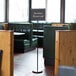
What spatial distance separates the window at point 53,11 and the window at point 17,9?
3.84 ft

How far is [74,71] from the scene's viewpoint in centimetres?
310

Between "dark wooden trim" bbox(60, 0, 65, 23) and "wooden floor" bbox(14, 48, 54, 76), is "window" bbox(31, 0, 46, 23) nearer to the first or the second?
"dark wooden trim" bbox(60, 0, 65, 23)

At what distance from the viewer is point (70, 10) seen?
1138 cm

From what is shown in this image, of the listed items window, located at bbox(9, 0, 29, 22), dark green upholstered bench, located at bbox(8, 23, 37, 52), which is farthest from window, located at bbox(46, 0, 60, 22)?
dark green upholstered bench, located at bbox(8, 23, 37, 52)

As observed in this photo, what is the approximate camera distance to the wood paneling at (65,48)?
432cm

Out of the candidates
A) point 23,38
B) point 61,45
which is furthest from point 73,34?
point 23,38

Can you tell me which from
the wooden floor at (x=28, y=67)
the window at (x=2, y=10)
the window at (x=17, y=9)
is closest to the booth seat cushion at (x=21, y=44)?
the wooden floor at (x=28, y=67)

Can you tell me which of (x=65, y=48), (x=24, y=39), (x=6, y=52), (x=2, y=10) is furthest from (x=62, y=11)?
(x=6, y=52)

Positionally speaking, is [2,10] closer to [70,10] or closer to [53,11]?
[53,11]

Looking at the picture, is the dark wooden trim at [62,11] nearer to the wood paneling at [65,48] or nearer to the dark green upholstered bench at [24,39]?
the dark green upholstered bench at [24,39]

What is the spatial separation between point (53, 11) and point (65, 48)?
7423mm

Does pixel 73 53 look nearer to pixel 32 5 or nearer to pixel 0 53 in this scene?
pixel 0 53

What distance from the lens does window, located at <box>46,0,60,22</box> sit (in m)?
11.5

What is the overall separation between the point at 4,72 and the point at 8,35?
729mm
